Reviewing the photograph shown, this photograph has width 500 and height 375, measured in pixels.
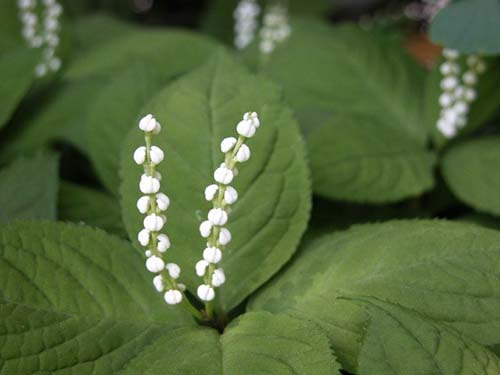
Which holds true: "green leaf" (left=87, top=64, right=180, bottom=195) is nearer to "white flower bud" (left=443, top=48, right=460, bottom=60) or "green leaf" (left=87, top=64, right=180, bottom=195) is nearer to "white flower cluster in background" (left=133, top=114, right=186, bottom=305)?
"white flower cluster in background" (left=133, top=114, right=186, bottom=305)

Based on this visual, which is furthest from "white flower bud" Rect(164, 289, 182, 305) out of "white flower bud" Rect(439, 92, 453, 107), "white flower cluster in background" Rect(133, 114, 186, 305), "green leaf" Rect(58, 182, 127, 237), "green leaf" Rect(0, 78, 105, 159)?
"white flower bud" Rect(439, 92, 453, 107)

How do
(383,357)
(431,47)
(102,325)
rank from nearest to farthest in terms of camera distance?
(383,357) < (102,325) < (431,47)

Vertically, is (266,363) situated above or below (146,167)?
below

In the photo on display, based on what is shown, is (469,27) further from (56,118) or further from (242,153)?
(56,118)

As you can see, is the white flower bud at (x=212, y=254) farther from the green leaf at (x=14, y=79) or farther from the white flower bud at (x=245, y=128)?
the green leaf at (x=14, y=79)

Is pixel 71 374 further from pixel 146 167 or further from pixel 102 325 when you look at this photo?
pixel 146 167

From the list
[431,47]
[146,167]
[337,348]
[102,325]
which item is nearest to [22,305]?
[102,325]
